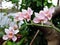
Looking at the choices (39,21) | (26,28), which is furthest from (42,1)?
(39,21)

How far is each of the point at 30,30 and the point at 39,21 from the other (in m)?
0.16

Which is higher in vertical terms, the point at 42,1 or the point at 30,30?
the point at 42,1

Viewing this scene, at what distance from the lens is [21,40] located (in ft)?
2.86

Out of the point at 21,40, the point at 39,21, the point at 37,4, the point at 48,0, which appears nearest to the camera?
the point at 39,21

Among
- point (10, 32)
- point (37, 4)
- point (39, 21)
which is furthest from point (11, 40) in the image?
point (37, 4)

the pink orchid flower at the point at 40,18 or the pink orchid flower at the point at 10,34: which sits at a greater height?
the pink orchid flower at the point at 40,18

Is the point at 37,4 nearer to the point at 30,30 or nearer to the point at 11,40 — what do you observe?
the point at 30,30

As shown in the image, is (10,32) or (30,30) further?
(30,30)

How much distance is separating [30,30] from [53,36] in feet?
0.59

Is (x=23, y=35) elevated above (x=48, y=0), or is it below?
below

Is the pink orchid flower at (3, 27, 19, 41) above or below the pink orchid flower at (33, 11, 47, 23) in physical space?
below

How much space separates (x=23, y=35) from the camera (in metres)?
0.92

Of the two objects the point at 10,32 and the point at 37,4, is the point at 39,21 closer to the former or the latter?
the point at 10,32

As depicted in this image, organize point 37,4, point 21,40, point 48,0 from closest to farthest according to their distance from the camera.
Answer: point 21,40, point 37,4, point 48,0
